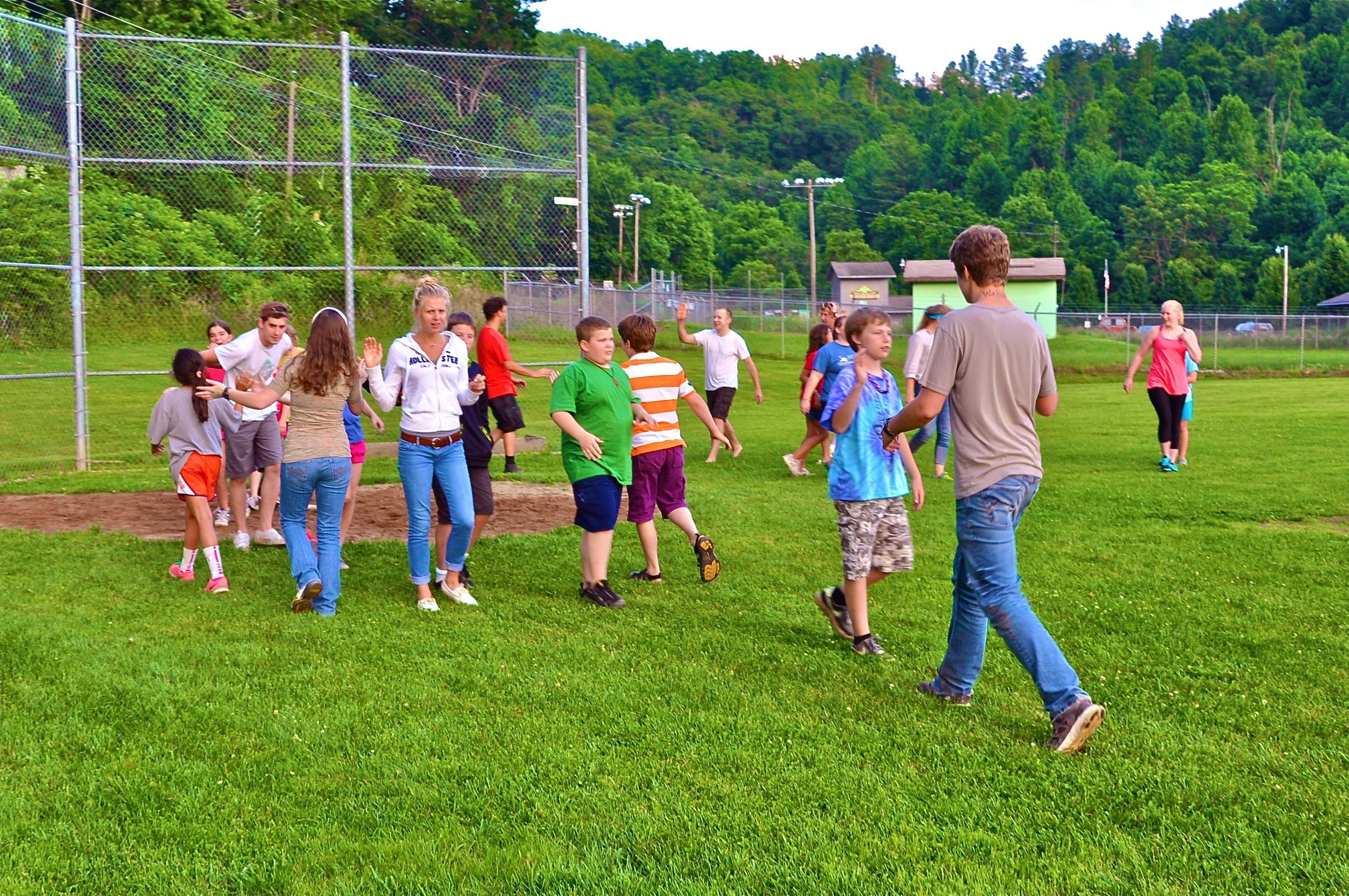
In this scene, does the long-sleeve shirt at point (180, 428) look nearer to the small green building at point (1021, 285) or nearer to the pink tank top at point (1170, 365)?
the pink tank top at point (1170, 365)

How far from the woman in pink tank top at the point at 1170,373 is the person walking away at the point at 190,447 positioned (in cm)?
940

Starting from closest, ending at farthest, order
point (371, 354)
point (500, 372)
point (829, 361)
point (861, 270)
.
Result: 1. point (371, 354)
2. point (829, 361)
3. point (500, 372)
4. point (861, 270)

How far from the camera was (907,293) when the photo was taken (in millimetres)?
97688

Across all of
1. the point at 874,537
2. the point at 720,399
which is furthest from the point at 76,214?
the point at 874,537

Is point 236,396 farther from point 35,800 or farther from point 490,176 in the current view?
point 490,176

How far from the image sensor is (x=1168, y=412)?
1354 centimetres

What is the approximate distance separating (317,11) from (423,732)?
122 ft

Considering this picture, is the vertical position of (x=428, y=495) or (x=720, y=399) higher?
(x=720, y=399)

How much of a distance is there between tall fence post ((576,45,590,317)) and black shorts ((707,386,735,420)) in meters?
1.79

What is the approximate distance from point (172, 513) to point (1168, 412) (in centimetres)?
1012

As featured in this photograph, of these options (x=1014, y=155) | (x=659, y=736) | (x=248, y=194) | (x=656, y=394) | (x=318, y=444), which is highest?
(x=1014, y=155)

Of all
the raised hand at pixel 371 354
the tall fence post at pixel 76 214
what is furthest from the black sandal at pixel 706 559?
the tall fence post at pixel 76 214

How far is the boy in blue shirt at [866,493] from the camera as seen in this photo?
602 centimetres

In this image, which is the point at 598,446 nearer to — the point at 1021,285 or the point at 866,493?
the point at 866,493
